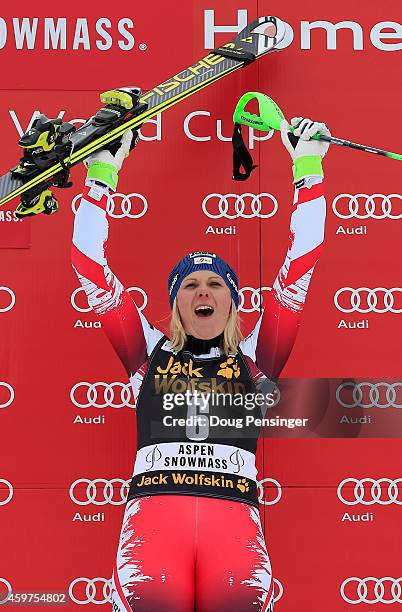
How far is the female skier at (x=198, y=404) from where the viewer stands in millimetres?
2549

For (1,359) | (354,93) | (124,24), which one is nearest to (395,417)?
(354,93)

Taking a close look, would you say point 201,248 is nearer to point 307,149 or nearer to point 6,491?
point 307,149

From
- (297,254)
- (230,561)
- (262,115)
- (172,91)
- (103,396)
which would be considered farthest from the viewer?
(103,396)

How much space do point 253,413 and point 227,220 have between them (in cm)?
84

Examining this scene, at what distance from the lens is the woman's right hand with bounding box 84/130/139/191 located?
2.92 m

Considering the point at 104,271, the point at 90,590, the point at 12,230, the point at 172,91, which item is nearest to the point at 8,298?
the point at 12,230

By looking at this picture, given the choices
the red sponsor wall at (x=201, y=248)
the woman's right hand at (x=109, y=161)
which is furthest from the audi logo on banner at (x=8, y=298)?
the woman's right hand at (x=109, y=161)

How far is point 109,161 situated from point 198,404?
827 millimetres

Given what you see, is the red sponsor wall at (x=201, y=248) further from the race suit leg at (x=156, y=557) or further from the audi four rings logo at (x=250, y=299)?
the race suit leg at (x=156, y=557)

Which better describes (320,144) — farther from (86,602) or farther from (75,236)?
(86,602)

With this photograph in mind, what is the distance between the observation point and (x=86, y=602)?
3.25 m

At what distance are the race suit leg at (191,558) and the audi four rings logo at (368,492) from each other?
2.17 ft

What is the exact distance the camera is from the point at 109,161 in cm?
295

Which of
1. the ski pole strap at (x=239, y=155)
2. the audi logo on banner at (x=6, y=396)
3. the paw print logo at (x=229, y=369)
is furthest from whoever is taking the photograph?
the audi logo on banner at (x=6, y=396)
